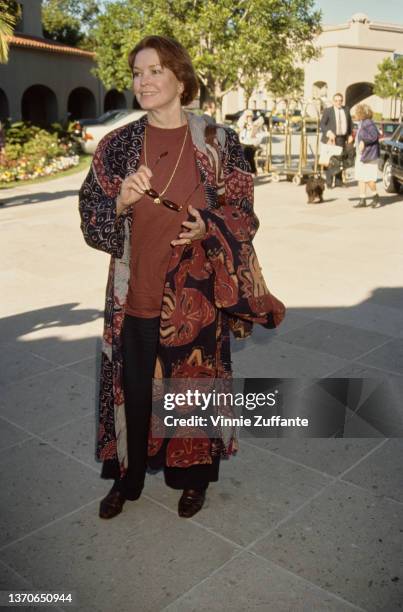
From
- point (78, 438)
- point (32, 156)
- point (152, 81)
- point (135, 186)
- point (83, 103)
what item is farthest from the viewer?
point (83, 103)

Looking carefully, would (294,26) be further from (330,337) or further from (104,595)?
(104,595)

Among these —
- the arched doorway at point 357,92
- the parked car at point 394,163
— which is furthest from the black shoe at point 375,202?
the arched doorway at point 357,92

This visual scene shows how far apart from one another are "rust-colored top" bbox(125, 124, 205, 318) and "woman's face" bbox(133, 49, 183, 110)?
138 mm

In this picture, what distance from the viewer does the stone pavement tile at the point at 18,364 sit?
17.6ft

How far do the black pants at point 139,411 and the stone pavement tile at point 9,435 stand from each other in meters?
0.94

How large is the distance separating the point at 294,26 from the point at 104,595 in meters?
19.4

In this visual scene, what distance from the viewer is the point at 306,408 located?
479cm

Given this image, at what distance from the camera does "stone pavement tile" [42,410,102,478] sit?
4179mm

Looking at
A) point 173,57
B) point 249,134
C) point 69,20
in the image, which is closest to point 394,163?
point 249,134

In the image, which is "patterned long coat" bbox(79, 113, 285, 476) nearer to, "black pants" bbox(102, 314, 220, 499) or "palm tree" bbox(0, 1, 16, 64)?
"black pants" bbox(102, 314, 220, 499)

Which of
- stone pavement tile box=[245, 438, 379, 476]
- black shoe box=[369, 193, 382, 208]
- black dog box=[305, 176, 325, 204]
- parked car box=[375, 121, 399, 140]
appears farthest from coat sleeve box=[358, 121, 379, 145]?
parked car box=[375, 121, 399, 140]

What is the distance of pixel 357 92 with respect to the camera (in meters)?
63.9

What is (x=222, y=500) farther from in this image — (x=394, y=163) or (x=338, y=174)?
(x=338, y=174)

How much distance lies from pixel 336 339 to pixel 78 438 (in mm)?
2650
